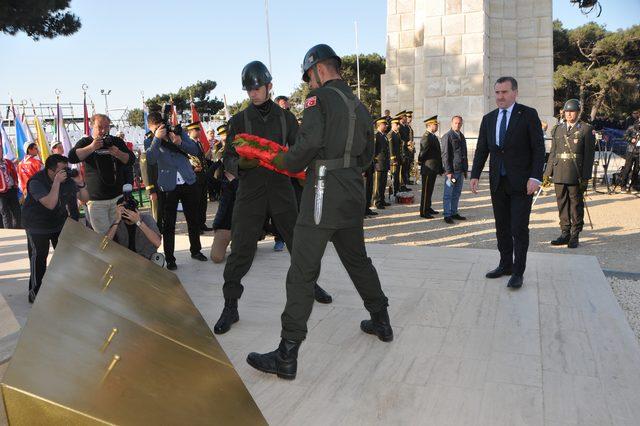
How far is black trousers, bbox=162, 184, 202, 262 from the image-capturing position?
6.04 metres

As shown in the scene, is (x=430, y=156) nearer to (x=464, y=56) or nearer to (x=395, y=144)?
(x=395, y=144)

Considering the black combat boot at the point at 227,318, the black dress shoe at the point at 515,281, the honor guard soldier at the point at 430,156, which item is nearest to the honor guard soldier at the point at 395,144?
the honor guard soldier at the point at 430,156

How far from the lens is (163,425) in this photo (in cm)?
161

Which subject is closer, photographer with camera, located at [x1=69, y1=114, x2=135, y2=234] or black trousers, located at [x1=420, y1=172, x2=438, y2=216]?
photographer with camera, located at [x1=69, y1=114, x2=135, y2=234]

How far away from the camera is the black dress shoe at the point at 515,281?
4.83 m

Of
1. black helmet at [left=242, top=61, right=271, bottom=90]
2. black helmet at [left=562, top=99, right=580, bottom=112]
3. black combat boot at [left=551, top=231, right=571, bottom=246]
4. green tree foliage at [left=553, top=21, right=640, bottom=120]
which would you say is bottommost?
black combat boot at [left=551, top=231, right=571, bottom=246]

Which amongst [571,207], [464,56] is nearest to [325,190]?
[571,207]

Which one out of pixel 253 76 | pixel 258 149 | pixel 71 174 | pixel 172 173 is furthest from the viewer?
pixel 172 173

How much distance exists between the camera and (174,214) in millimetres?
6129

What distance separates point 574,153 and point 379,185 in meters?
5.12

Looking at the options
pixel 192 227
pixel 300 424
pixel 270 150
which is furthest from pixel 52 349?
pixel 192 227

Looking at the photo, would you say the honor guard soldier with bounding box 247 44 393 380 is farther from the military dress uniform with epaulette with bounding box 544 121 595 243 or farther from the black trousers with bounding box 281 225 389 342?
the military dress uniform with epaulette with bounding box 544 121 595 243

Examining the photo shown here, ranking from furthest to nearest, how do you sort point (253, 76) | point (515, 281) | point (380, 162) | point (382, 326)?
1. point (380, 162)
2. point (515, 281)
3. point (253, 76)
4. point (382, 326)

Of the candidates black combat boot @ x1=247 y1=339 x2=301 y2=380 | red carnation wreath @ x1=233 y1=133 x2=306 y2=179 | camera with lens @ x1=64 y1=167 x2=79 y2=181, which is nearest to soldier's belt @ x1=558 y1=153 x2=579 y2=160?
red carnation wreath @ x1=233 y1=133 x2=306 y2=179
